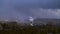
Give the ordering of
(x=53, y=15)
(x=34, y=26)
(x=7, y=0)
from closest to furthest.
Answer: (x=34, y=26), (x=53, y=15), (x=7, y=0)

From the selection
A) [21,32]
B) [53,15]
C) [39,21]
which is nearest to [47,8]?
[53,15]

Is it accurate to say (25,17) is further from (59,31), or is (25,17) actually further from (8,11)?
(59,31)

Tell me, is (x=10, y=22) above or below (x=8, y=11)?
below

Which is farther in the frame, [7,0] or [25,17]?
[7,0]

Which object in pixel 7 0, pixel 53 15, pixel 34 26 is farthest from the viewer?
pixel 7 0

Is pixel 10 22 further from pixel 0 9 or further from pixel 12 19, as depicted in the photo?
pixel 0 9

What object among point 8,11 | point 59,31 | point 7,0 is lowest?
point 59,31
